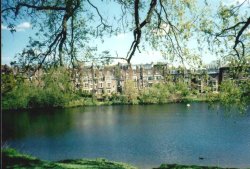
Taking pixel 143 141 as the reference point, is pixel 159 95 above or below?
above

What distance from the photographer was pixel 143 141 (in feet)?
122

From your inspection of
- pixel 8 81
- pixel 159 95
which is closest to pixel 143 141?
pixel 8 81

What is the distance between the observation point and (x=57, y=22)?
1085 centimetres

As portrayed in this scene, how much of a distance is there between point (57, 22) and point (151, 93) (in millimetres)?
83931

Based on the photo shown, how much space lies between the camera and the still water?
29422 mm

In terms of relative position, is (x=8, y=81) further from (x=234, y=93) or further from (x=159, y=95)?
(x=159, y=95)

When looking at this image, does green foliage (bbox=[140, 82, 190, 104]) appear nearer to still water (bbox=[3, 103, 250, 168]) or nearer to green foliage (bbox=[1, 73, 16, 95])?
still water (bbox=[3, 103, 250, 168])

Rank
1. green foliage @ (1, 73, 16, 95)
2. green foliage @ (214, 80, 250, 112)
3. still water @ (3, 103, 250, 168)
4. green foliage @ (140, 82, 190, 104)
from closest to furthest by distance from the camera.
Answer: green foliage @ (1, 73, 16, 95)
green foliage @ (214, 80, 250, 112)
still water @ (3, 103, 250, 168)
green foliage @ (140, 82, 190, 104)

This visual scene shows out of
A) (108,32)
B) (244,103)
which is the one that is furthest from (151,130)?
(108,32)

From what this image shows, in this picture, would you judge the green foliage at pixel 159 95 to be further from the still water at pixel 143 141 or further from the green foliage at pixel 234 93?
the green foliage at pixel 234 93

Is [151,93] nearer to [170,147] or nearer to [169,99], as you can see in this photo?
[169,99]

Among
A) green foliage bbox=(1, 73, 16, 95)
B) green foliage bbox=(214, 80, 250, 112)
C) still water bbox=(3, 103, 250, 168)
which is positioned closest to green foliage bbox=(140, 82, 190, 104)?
still water bbox=(3, 103, 250, 168)

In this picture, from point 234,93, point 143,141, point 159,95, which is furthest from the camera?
point 159,95

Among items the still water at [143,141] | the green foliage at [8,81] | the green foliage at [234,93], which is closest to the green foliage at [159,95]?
the still water at [143,141]
